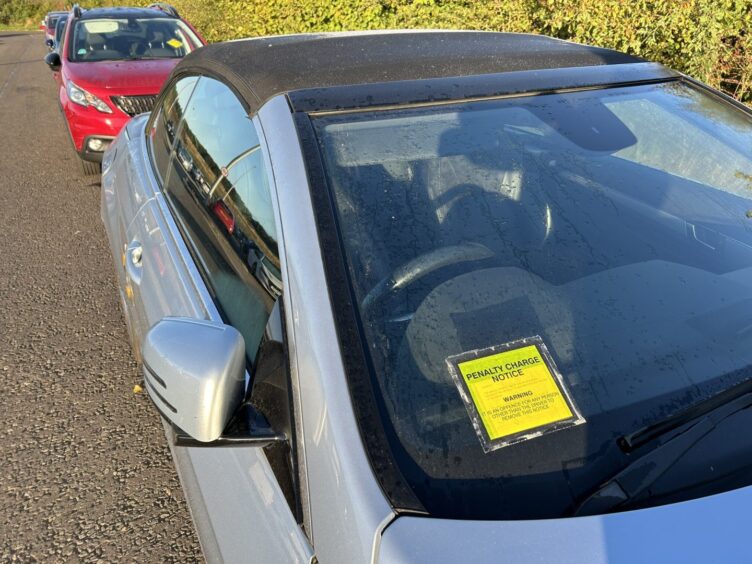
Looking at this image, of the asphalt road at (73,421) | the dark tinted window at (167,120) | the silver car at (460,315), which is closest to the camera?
the silver car at (460,315)

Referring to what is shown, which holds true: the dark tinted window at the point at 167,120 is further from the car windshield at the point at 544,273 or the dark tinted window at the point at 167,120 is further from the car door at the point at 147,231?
the car windshield at the point at 544,273

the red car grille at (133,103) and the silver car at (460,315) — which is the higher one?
the silver car at (460,315)

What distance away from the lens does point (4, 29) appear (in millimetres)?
37406

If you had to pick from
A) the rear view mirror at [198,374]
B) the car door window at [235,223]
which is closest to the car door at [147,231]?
the car door window at [235,223]

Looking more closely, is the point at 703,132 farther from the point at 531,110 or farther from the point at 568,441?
the point at 568,441

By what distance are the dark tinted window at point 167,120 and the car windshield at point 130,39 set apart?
13.5ft

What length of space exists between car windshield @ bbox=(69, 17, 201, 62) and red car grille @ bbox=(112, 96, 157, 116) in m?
Result: 0.99

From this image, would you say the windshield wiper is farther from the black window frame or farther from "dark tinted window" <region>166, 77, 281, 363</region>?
"dark tinted window" <region>166, 77, 281, 363</region>

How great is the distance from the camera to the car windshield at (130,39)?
22.3 ft

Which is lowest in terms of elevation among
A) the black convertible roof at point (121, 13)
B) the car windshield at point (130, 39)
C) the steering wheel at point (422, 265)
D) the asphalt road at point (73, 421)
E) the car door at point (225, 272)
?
the asphalt road at point (73, 421)

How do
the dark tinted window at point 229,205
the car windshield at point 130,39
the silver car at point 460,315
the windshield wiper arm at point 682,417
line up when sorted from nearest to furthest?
the silver car at point 460,315 < the windshield wiper arm at point 682,417 < the dark tinted window at point 229,205 < the car windshield at point 130,39

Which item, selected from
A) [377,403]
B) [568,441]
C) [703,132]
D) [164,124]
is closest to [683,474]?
[568,441]

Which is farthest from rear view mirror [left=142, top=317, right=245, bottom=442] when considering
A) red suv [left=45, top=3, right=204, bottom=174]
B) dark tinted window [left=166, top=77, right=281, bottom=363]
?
red suv [left=45, top=3, right=204, bottom=174]

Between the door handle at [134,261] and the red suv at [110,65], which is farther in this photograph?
the red suv at [110,65]
